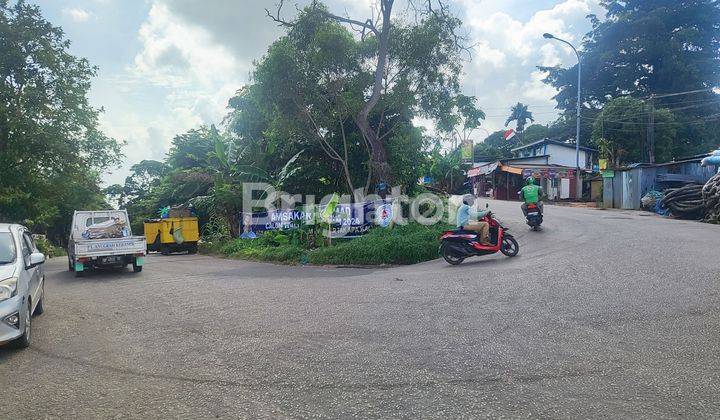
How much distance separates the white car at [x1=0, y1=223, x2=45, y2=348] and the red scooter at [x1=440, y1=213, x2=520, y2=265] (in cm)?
771

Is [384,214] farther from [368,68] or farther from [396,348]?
[396,348]

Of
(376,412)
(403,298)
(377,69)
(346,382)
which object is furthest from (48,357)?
(377,69)

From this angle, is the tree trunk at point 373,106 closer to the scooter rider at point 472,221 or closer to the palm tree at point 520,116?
the scooter rider at point 472,221

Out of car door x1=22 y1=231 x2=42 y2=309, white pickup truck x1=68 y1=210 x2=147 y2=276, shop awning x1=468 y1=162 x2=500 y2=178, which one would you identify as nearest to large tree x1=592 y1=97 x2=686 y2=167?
shop awning x1=468 y1=162 x2=500 y2=178

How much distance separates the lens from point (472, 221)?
11.1 metres

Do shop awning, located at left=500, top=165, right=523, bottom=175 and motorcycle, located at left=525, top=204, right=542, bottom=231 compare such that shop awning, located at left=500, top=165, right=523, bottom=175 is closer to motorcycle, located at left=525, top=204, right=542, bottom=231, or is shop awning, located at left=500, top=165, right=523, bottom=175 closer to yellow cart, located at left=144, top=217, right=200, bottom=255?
motorcycle, located at left=525, top=204, right=542, bottom=231

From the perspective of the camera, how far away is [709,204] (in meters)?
17.0

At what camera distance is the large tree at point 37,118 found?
2122 cm

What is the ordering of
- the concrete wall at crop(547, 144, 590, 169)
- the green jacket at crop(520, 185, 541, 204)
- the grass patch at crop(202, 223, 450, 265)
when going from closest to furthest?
1. the grass patch at crop(202, 223, 450, 265)
2. the green jacket at crop(520, 185, 541, 204)
3. the concrete wall at crop(547, 144, 590, 169)

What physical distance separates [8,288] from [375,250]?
8409 millimetres

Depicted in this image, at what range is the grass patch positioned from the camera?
41.0 feet

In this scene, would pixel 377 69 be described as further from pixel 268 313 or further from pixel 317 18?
pixel 268 313

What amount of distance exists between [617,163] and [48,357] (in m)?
39.0

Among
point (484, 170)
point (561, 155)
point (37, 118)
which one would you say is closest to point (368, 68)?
point (37, 118)
